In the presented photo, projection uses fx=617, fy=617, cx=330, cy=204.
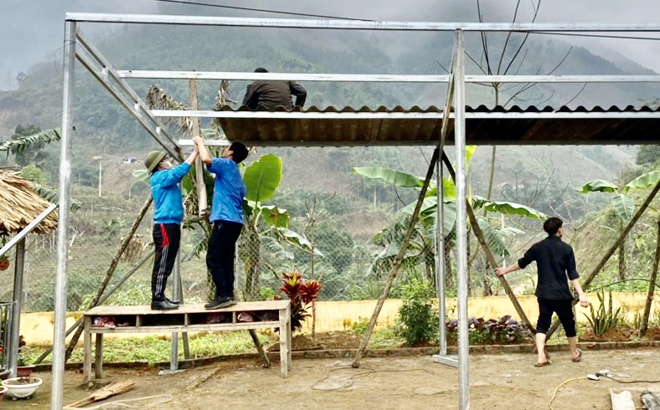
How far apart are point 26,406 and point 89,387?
2.68ft

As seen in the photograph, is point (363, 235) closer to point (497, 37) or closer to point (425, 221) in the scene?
point (425, 221)

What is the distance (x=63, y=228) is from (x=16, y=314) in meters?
2.88

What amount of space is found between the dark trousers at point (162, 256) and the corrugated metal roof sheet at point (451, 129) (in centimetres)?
129

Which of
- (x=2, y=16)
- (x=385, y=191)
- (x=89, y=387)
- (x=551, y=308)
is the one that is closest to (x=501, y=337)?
(x=551, y=308)

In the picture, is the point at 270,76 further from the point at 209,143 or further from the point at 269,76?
the point at 209,143

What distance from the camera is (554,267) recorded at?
7047 mm

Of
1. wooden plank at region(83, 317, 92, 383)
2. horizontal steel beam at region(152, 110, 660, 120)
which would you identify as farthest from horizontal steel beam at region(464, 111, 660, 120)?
wooden plank at region(83, 317, 92, 383)

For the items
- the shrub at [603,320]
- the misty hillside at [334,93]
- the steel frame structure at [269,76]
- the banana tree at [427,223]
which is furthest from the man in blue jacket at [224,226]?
the shrub at [603,320]

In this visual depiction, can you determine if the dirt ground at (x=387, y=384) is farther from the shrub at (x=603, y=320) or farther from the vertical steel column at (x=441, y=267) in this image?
the shrub at (x=603, y=320)

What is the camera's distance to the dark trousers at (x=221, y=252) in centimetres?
652

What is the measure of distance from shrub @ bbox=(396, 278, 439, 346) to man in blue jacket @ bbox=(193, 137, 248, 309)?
2900 millimetres

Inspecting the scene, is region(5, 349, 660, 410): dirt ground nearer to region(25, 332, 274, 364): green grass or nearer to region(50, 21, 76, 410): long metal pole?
region(50, 21, 76, 410): long metal pole

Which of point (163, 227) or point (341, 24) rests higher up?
point (341, 24)

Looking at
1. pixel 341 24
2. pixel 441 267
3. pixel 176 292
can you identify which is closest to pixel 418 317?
pixel 441 267
